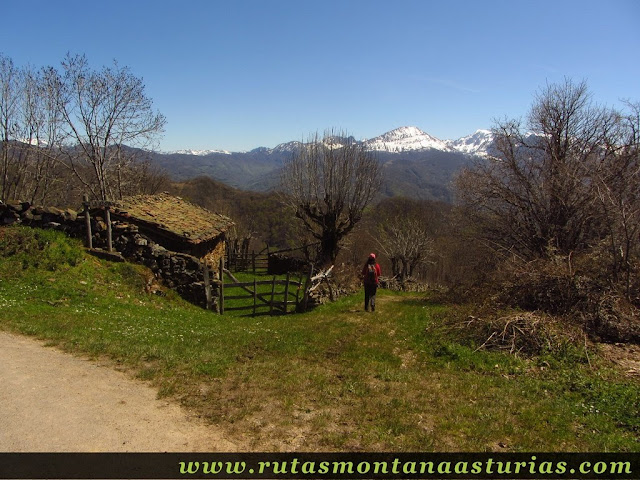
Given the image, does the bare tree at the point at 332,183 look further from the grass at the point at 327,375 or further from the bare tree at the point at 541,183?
the grass at the point at 327,375

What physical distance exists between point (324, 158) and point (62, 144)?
67.6 feet

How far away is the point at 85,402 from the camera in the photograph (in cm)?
577

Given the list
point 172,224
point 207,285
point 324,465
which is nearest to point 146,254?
point 207,285

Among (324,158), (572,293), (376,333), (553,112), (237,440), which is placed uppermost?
(553,112)

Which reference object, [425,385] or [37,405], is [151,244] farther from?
[425,385]

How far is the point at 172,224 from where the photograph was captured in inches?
747

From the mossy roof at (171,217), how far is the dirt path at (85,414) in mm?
11163

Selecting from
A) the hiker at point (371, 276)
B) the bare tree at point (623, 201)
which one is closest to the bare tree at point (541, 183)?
the bare tree at point (623, 201)

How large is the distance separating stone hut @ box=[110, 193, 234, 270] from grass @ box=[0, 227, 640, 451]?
4.38 metres

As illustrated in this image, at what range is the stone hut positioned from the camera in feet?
58.9

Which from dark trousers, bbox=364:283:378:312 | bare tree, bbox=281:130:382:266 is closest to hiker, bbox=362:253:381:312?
dark trousers, bbox=364:283:378:312

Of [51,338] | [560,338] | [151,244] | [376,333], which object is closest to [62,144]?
[151,244]

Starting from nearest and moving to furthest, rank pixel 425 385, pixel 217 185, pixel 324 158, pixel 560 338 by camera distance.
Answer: pixel 425 385
pixel 560 338
pixel 324 158
pixel 217 185

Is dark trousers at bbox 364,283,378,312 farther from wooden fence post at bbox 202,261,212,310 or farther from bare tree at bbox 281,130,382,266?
bare tree at bbox 281,130,382,266
